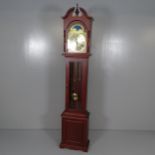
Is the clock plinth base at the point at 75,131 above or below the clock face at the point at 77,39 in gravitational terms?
below

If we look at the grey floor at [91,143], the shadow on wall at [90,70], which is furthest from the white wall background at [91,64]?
the grey floor at [91,143]

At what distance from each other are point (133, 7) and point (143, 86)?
124 centimetres

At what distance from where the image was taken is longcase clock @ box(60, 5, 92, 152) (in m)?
2.27

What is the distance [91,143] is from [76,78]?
983mm

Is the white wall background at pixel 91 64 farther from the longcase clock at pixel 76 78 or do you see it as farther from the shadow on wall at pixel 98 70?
the longcase clock at pixel 76 78

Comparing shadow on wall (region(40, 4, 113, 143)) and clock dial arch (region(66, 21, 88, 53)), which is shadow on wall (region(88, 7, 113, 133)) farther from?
clock dial arch (region(66, 21, 88, 53))

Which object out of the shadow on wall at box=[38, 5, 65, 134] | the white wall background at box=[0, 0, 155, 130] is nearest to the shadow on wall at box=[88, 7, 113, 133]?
the white wall background at box=[0, 0, 155, 130]

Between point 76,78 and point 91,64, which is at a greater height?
point 91,64

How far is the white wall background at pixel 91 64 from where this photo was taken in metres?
2.78

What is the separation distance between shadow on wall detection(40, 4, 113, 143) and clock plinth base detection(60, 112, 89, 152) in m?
0.36

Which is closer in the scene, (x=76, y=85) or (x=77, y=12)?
(x=77, y=12)

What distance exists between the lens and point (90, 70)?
291 cm

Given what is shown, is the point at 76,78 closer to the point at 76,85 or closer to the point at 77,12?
the point at 76,85

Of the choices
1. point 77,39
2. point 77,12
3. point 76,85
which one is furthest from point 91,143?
point 77,12
